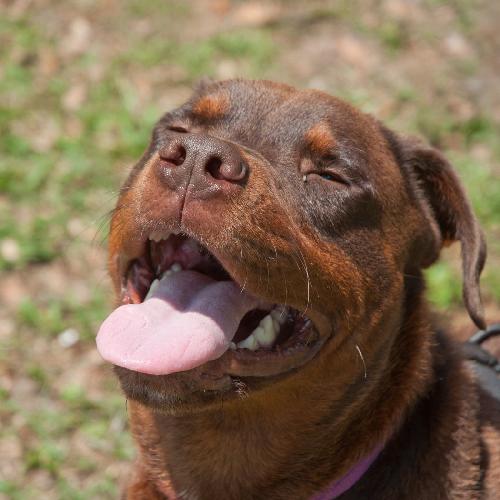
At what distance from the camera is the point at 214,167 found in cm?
305

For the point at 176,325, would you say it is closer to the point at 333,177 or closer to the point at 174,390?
the point at 174,390

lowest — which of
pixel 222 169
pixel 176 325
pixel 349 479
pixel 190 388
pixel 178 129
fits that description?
pixel 349 479

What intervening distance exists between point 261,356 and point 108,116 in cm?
415

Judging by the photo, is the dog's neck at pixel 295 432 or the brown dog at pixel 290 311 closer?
the brown dog at pixel 290 311

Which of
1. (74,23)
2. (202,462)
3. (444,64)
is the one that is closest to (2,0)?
(74,23)

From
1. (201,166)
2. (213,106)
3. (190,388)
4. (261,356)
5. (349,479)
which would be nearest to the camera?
(201,166)

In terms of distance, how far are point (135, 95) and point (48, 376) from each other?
107 inches

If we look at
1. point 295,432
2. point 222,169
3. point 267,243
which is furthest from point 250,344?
point 222,169

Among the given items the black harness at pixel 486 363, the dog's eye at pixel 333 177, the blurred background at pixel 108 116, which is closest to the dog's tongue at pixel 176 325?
the dog's eye at pixel 333 177

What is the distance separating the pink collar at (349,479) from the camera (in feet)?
11.7

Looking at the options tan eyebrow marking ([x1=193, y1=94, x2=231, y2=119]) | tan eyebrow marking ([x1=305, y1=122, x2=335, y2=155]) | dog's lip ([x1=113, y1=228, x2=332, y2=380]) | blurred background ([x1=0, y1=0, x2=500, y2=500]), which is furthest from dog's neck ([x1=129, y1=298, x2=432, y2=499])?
blurred background ([x1=0, y1=0, x2=500, y2=500])

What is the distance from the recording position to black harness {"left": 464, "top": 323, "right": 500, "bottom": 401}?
4.07 meters

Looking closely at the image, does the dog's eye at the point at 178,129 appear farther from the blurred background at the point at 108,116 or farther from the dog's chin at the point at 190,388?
the blurred background at the point at 108,116

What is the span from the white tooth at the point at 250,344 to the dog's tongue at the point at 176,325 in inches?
2.3
